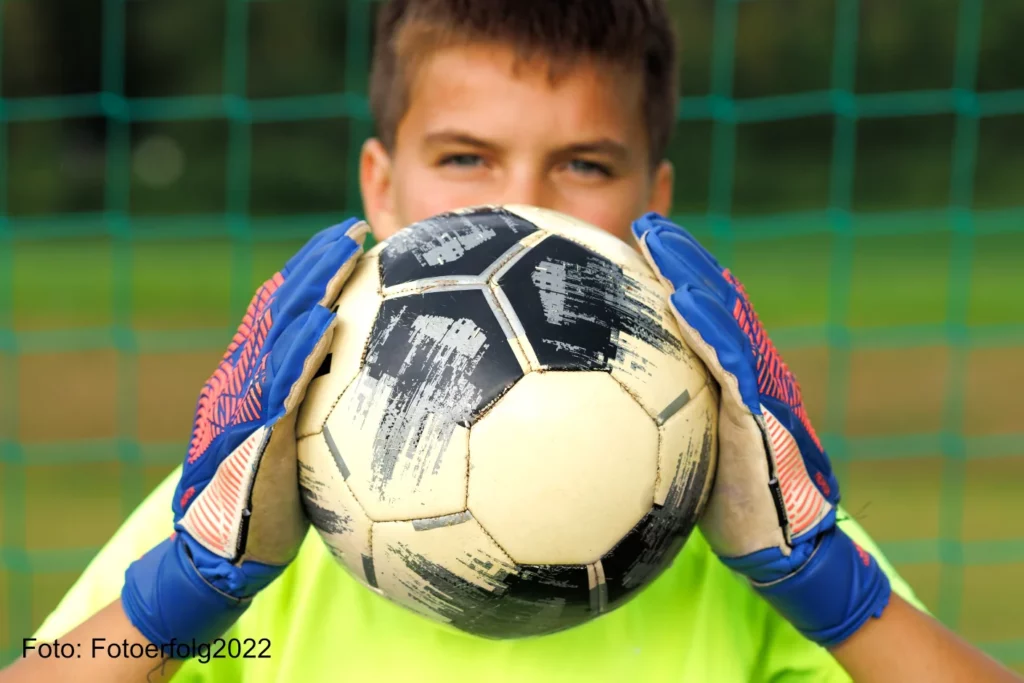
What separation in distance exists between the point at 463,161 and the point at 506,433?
66cm

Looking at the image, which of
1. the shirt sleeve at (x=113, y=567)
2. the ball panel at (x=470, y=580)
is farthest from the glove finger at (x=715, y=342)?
the shirt sleeve at (x=113, y=567)

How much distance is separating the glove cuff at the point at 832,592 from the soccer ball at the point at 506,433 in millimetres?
140

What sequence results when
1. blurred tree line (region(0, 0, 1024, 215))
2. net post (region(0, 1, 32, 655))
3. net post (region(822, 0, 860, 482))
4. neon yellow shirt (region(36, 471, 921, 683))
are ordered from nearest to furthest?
1. neon yellow shirt (region(36, 471, 921, 683))
2. net post (region(0, 1, 32, 655))
3. net post (region(822, 0, 860, 482))
4. blurred tree line (region(0, 0, 1024, 215))

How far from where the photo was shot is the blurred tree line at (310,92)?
11.4 meters

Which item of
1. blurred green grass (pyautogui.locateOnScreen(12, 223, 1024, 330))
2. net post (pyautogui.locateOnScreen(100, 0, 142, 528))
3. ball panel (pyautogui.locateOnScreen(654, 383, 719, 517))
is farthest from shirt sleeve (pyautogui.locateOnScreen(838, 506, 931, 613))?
blurred green grass (pyautogui.locateOnScreen(12, 223, 1024, 330))

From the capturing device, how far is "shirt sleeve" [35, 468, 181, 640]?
1430 millimetres

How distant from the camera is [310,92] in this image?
12969 millimetres

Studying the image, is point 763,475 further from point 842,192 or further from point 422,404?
point 842,192

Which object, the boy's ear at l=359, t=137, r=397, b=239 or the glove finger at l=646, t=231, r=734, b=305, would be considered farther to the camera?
the boy's ear at l=359, t=137, r=397, b=239

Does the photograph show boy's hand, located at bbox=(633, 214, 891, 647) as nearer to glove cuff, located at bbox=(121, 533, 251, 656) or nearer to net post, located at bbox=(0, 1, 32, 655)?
glove cuff, located at bbox=(121, 533, 251, 656)

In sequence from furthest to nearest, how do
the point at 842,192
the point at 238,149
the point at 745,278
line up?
the point at 238,149 < the point at 745,278 < the point at 842,192


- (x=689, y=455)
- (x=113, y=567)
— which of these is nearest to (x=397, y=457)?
(x=689, y=455)

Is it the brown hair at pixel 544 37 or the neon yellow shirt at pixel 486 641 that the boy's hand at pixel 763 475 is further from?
the brown hair at pixel 544 37

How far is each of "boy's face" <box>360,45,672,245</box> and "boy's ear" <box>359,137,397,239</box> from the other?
11 cm
